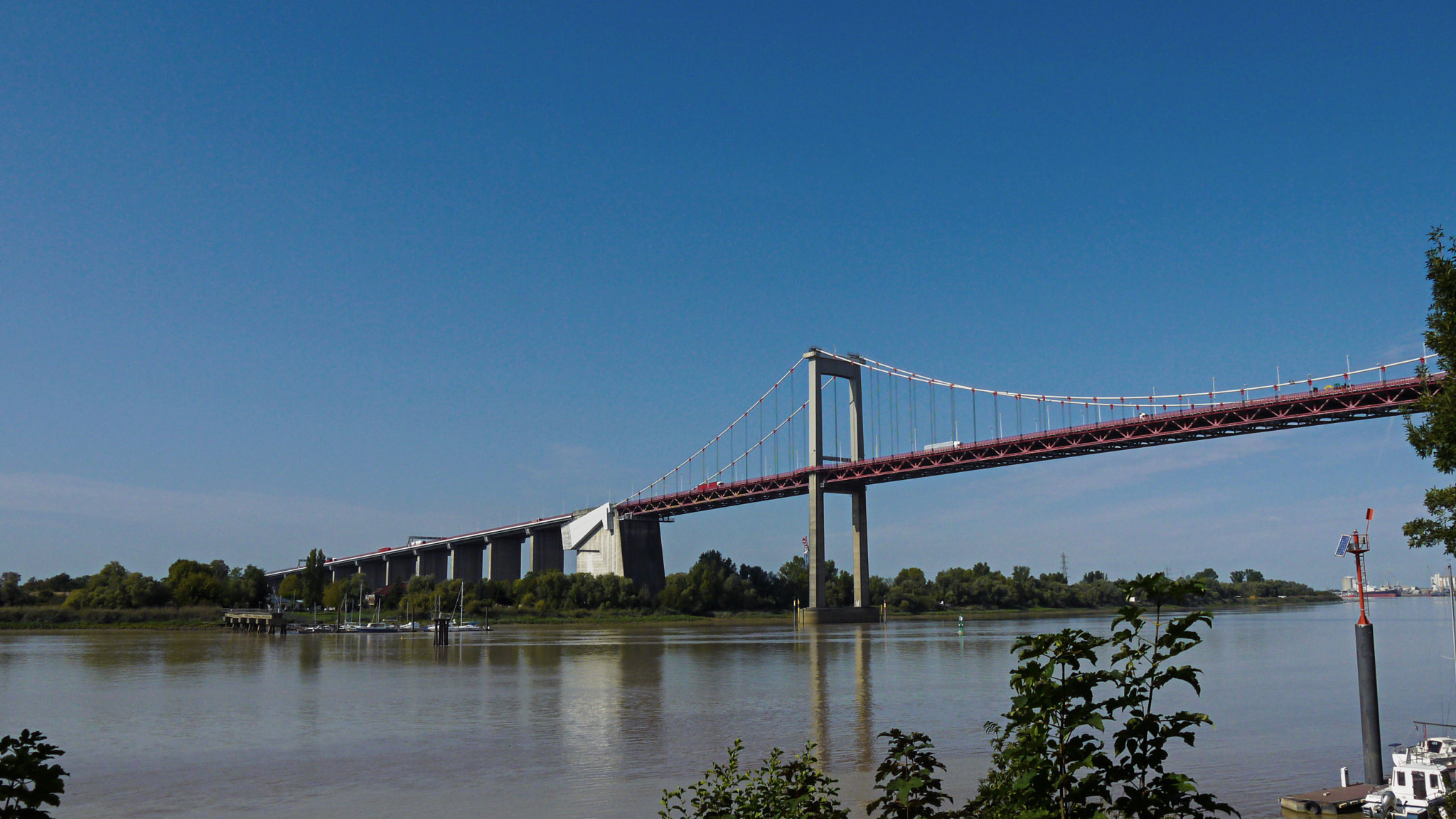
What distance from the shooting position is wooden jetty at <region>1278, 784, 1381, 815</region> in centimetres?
1148

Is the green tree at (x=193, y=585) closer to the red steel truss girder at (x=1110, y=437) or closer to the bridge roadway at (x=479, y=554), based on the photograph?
the bridge roadway at (x=479, y=554)

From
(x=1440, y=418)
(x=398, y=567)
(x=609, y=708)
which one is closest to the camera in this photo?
(x=1440, y=418)

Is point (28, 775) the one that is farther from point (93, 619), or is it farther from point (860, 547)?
point (93, 619)

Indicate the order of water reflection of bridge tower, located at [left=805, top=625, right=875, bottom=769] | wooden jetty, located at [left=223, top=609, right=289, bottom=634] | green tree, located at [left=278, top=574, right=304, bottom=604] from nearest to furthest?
water reflection of bridge tower, located at [left=805, top=625, right=875, bottom=769]
wooden jetty, located at [left=223, top=609, right=289, bottom=634]
green tree, located at [left=278, top=574, right=304, bottom=604]

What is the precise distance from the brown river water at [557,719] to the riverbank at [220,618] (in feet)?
147

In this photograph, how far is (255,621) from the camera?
81562 millimetres

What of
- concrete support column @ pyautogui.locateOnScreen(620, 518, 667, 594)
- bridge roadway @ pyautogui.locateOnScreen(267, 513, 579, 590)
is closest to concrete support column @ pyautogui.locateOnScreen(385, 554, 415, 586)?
bridge roadway @ pyautogui.locateOnScreen(267, 513, 579, 590)

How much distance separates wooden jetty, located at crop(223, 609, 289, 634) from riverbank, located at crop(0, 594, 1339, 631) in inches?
114

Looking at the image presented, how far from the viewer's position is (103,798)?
41.8ft

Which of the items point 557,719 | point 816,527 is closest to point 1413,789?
point 557,719

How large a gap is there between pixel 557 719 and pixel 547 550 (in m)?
91.2

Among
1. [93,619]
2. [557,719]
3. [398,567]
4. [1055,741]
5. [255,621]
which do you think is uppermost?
[1055,741]

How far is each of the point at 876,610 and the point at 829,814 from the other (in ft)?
270

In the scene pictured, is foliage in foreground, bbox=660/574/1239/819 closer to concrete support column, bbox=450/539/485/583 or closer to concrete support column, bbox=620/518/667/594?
concrete support column, bbox=620/518/667/594
